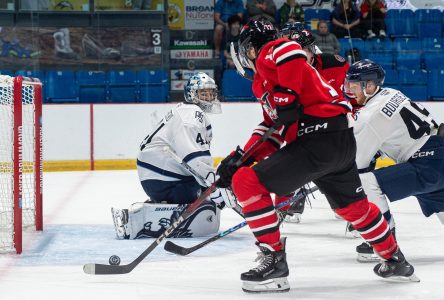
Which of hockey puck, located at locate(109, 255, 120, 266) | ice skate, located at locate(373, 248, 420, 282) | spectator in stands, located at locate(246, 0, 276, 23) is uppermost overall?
spectator in stands, located at locate(246, 0, 276, 23)

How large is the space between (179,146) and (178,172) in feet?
0.56

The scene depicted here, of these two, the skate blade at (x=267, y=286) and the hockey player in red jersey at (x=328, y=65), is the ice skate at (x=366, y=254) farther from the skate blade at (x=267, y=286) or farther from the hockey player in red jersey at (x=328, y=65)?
the hockey player in red jersey at (x=328, y=65)

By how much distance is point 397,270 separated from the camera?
9.93ft

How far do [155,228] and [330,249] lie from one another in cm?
84

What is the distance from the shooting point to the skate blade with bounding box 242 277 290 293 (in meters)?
2.91

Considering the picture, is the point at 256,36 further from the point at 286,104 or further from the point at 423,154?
the point at 423,154

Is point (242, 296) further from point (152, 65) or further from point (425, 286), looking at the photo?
point (152, 65)

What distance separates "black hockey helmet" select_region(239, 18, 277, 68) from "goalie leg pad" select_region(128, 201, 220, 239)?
131 cm

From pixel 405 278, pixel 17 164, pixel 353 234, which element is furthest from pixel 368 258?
pixel 17 164

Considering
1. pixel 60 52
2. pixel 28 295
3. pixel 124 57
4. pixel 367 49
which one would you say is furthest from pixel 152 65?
pixel 28 295

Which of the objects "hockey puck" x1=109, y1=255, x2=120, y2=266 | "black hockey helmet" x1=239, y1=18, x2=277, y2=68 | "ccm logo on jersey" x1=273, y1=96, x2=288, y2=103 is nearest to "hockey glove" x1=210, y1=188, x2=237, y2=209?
"hockey puck" x1=109, y1=255, x2=120, y2=266

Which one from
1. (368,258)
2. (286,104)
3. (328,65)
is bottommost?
(368,258)

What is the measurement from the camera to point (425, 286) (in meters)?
3.01

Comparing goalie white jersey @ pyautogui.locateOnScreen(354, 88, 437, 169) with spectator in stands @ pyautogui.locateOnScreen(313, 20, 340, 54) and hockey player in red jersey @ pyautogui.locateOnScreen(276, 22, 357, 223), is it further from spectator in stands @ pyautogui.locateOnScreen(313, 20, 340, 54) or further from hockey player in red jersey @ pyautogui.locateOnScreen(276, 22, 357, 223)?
spectator in stands @ pyautogui.locateOnScreen(313, 20, 340, 54)
